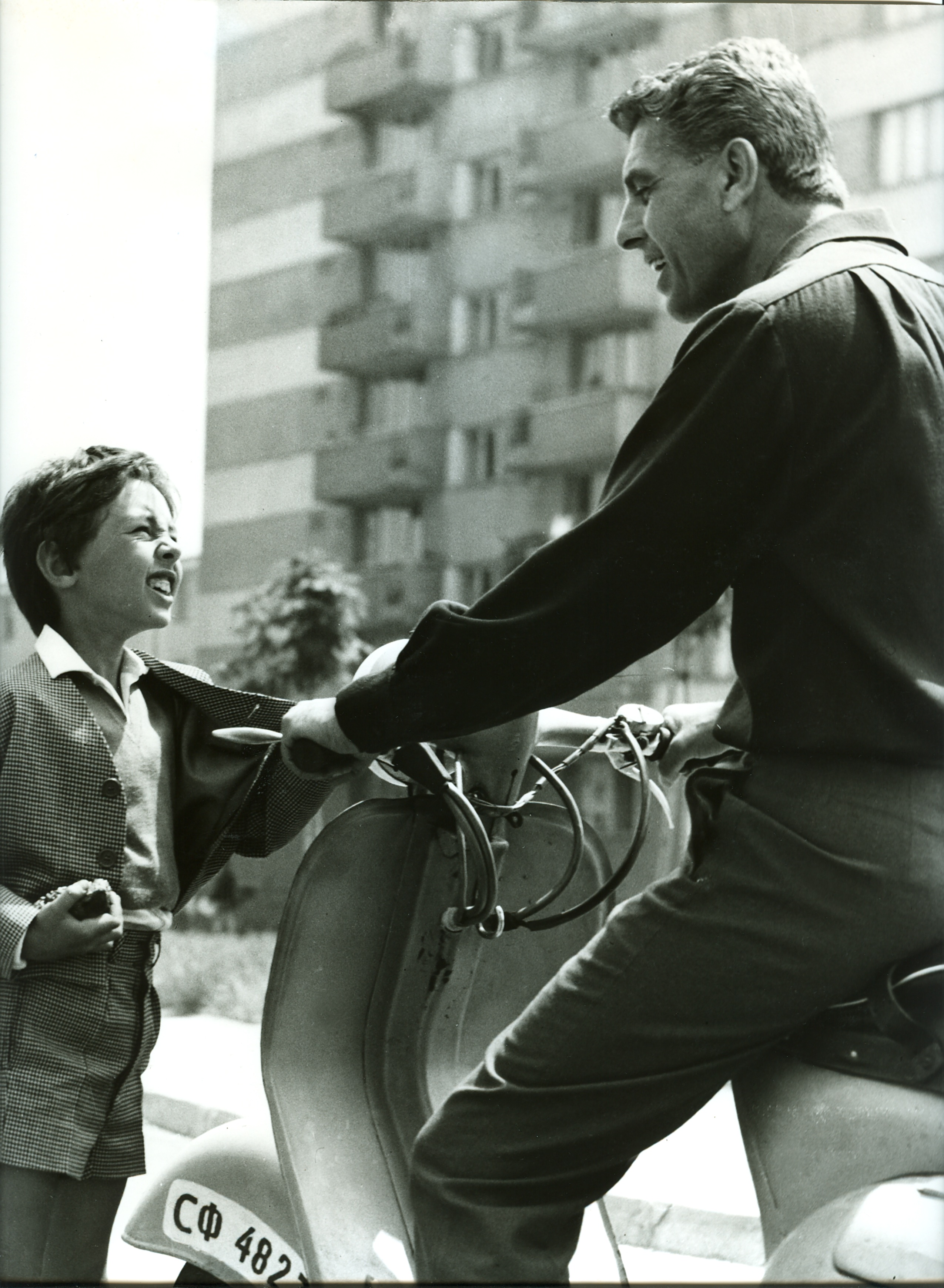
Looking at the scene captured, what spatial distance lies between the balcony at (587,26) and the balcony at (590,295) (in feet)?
0.97

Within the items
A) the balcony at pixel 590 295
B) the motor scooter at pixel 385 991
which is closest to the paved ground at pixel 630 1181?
the motor scooter at pixel 385 991

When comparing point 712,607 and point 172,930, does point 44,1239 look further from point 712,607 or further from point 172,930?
point 712,607

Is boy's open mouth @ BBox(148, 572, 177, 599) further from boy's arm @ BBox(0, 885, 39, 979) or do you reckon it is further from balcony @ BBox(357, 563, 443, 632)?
balcony @ BBox(357, 563, 443, 632)

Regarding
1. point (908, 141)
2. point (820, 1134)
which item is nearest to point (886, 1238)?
point (820, 1134)

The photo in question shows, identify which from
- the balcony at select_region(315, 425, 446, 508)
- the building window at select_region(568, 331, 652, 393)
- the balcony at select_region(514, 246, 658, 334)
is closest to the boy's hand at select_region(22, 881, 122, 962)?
the balcony at select_region(514, 246, 658, 334)

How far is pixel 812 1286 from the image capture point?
1.14 meters

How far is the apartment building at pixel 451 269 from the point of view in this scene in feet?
5.69

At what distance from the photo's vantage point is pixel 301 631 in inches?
102

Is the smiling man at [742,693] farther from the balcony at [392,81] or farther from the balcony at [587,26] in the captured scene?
the balcony at [392,81]

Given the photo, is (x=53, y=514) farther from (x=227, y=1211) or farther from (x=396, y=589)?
(x=396, y=589)

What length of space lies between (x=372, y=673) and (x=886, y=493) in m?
0.50

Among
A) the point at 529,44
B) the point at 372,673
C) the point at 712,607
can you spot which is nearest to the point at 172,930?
the point at 372,673

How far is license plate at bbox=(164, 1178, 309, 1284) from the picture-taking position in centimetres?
145

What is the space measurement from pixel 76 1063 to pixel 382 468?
1.86 meters
